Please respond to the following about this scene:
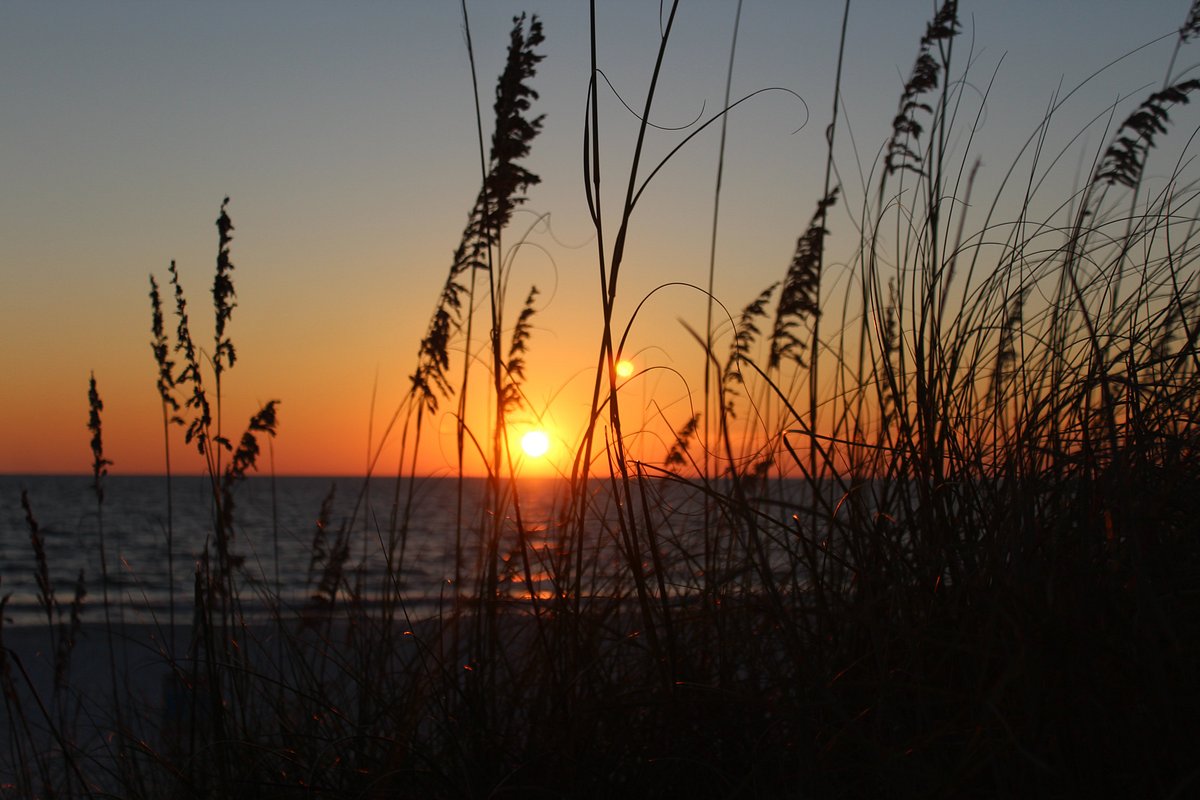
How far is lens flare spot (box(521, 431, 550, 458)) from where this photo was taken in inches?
82.5

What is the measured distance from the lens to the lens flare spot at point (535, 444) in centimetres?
210

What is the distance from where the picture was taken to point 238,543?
2316cm

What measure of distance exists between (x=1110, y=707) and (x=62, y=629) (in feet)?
8.73

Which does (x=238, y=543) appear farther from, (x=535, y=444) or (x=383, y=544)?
(x=383, y=544)

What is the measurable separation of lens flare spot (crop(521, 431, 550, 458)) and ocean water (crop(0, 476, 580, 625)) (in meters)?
0.13

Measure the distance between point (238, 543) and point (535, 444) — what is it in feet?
75.6

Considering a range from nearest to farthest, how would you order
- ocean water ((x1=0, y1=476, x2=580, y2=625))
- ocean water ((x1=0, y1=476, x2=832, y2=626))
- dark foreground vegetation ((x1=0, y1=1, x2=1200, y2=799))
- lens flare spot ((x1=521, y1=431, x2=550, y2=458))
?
dark foreground vegetation ((x1=0, y1=1, x2=1200, y2=799))
ocean water ((x1=0, y1=476, x2=832, y2=626))
lens flare spot ((x1=521, y1=431, x2=550, y2=458))
ocean water ((x1=0, y1=476, x2=580, y2=625))

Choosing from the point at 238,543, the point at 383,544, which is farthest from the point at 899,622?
the point at 238,543

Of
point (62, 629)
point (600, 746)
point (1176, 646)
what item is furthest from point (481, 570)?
point (62, 629)

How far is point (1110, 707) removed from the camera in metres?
1.00

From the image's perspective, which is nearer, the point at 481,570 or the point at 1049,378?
the point at 1049,378

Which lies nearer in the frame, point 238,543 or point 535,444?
point 535,444

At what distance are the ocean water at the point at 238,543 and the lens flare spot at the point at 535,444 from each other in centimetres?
13

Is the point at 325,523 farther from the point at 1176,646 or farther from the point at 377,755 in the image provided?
the point at 1176,646
